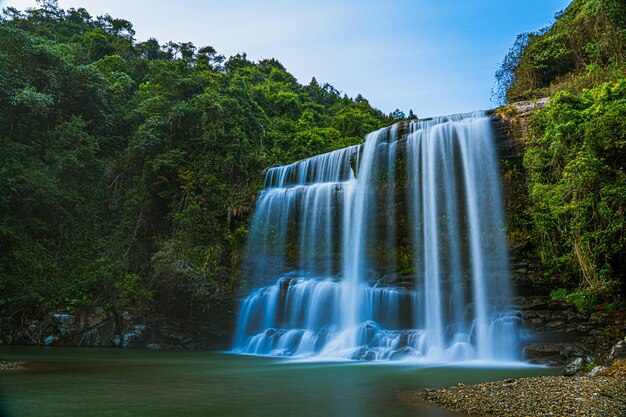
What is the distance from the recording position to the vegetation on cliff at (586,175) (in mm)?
10688

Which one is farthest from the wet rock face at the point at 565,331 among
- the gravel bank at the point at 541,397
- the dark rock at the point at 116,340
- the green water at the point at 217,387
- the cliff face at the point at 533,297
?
the dark rock at the point at 116,340

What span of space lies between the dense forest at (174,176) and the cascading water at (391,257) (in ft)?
4.31

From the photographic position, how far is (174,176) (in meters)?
20.0

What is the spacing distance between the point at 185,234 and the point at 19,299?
20.6ft

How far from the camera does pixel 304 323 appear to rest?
50.7ft

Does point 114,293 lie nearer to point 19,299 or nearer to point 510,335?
point 19,299

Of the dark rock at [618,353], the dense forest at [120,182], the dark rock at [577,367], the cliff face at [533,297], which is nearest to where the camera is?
the dark rock at [577,367]

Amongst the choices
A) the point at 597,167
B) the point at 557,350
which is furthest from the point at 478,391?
the point at 597,167

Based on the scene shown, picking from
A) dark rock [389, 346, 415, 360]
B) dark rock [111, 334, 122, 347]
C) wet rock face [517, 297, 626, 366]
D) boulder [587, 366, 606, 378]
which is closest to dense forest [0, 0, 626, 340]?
wet rock face [517, 297, 626, 366]

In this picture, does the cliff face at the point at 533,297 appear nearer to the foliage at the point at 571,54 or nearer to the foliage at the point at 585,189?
the foliage at the point at 585,189

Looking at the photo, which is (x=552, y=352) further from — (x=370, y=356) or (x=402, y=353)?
(x=370, y=356)

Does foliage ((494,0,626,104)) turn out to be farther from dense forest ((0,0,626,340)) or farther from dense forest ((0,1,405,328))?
dense forest ((0,1,405,328))

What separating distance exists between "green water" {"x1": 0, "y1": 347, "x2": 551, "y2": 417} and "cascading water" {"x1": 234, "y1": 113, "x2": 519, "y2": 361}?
Answer: 3.03m

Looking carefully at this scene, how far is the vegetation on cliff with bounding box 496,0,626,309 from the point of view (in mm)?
10688
